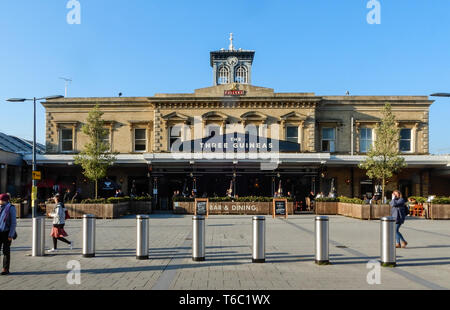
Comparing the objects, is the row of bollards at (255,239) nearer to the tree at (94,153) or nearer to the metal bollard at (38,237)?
the metal bollard at (38,237)

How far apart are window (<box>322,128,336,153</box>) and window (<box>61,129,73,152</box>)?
19.1m

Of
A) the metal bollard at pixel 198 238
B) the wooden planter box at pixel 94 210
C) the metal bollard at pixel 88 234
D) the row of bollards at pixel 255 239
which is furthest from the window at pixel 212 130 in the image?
the metal bollard at pixel 198 238

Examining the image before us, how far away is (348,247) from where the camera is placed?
11609 mm

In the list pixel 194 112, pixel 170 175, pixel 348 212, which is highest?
pixel 194 112

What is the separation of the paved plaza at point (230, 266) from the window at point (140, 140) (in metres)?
18.2

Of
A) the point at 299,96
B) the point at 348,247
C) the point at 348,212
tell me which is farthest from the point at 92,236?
the point at 299,96

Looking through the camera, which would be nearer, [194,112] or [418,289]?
[418,289]

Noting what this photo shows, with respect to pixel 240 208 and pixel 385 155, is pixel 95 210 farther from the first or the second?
pixel 385 155

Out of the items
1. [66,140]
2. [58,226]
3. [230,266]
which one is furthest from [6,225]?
[66,140]

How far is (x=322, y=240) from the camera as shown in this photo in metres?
9.01

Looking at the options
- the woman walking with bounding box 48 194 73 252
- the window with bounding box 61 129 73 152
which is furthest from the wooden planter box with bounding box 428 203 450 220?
the window with bounding box 61 129 73 152

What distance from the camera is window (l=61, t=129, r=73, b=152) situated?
105ft

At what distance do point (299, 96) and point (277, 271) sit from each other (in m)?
23.3
